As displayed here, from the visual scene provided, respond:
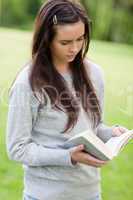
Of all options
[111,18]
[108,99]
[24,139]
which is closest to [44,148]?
[24,139]

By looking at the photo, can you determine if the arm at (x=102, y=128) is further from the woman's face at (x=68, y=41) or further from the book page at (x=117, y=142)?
the woman's face at (x=68, y=41)

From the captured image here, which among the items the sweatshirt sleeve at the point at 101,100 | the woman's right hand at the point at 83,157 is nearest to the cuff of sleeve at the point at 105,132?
the sweatshirt sleeve at the point at 101,100

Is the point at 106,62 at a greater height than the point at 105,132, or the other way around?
the point at 105,132

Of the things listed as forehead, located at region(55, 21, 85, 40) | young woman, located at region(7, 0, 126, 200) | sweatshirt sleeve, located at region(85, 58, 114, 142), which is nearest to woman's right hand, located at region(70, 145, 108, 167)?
young woman, located at region(7, 0, 126, 200)

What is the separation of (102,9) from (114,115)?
17.1 ft

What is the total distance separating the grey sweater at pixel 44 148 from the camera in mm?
1819

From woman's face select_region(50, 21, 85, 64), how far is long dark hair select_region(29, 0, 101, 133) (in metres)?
0.02

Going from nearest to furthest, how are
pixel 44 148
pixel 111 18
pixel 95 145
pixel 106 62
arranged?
pixel 95 145, pixel 44 148, pixel 106 62, pixel 111 18

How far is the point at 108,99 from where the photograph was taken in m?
5.52

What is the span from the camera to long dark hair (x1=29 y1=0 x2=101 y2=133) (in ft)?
6.01

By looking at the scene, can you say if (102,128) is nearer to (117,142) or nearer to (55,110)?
(117,142)

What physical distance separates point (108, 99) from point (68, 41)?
12.2 ft

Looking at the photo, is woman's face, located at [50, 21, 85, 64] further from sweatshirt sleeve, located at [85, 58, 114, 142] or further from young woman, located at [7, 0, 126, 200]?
sweatshirt sleeve, located at [85, 58, 114, 142]

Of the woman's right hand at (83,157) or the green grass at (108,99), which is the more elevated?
the woman's right hand at (83,157)
